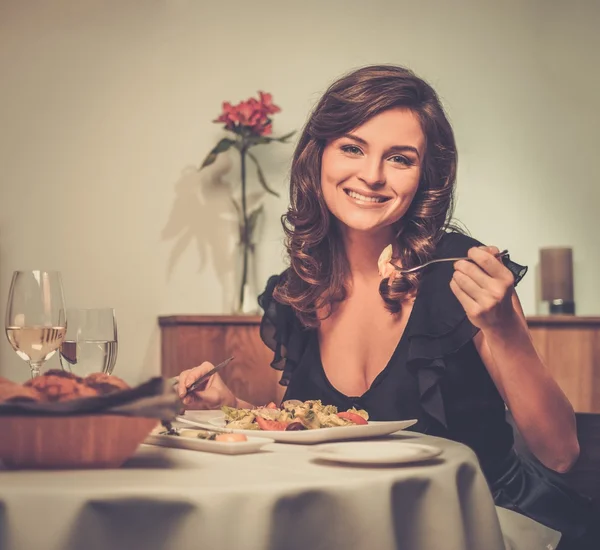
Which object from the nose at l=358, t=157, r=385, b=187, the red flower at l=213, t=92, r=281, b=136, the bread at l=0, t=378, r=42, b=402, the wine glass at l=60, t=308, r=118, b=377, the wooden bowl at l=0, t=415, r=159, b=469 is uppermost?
the red flower at l=213, t=92, r=281, b=136

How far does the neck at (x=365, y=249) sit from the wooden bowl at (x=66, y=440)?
1.12 metres

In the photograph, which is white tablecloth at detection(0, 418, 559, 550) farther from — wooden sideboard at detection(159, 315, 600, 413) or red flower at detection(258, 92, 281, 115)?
red flower at detection(258, 92, 281, 115)

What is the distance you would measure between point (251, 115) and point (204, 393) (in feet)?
5.94

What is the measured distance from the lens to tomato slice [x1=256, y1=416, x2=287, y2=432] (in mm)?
1121

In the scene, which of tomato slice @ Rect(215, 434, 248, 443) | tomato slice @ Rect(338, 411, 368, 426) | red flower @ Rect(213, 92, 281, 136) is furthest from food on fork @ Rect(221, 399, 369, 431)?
red flower @ Rect(213, 92, 281, 136)

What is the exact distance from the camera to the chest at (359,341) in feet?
5.87

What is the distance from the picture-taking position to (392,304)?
183cm

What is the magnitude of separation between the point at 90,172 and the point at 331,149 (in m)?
1.92

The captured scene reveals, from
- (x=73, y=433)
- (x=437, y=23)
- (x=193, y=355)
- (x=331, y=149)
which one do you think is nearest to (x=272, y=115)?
(x=437, y=23)

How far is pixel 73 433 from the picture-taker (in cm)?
81

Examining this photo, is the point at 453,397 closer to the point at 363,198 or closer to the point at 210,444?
the point at 363,198

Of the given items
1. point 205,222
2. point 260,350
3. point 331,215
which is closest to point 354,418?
point 331,215

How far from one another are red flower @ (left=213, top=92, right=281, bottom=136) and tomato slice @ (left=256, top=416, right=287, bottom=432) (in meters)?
2.14

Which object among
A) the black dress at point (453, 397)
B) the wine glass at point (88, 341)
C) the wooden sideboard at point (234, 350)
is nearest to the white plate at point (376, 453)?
the wine glass at point (88, 341)
